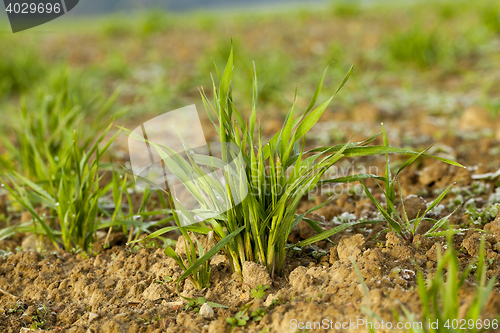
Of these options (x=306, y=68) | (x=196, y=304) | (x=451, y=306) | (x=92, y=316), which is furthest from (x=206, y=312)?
(x=306, y=68)

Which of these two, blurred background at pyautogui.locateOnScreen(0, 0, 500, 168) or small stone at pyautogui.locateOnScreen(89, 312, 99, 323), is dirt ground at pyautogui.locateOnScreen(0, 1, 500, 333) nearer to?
small stone at pyautogui.locateOnScreen(89, 312, 99, 323)

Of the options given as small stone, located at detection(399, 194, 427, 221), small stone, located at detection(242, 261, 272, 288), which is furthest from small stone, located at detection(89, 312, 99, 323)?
small stone, located at detection(399, 194, 427, 221)

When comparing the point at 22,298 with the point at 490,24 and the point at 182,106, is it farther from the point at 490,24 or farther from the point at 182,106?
the point at 490,24

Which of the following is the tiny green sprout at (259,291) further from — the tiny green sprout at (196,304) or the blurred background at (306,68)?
the blurred background at (306,68)

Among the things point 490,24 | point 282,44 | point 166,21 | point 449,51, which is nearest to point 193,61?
point 282,44

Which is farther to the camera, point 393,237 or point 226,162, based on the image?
point 393,237

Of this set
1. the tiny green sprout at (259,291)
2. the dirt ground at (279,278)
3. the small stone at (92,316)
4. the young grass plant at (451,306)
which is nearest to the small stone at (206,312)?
the dirt ground at (279,278)

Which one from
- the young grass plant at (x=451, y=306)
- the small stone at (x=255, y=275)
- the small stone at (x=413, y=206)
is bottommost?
the small stone at (x=413, y=206)

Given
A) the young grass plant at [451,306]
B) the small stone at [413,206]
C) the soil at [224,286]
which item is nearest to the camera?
the young grass plant at [451,306]
